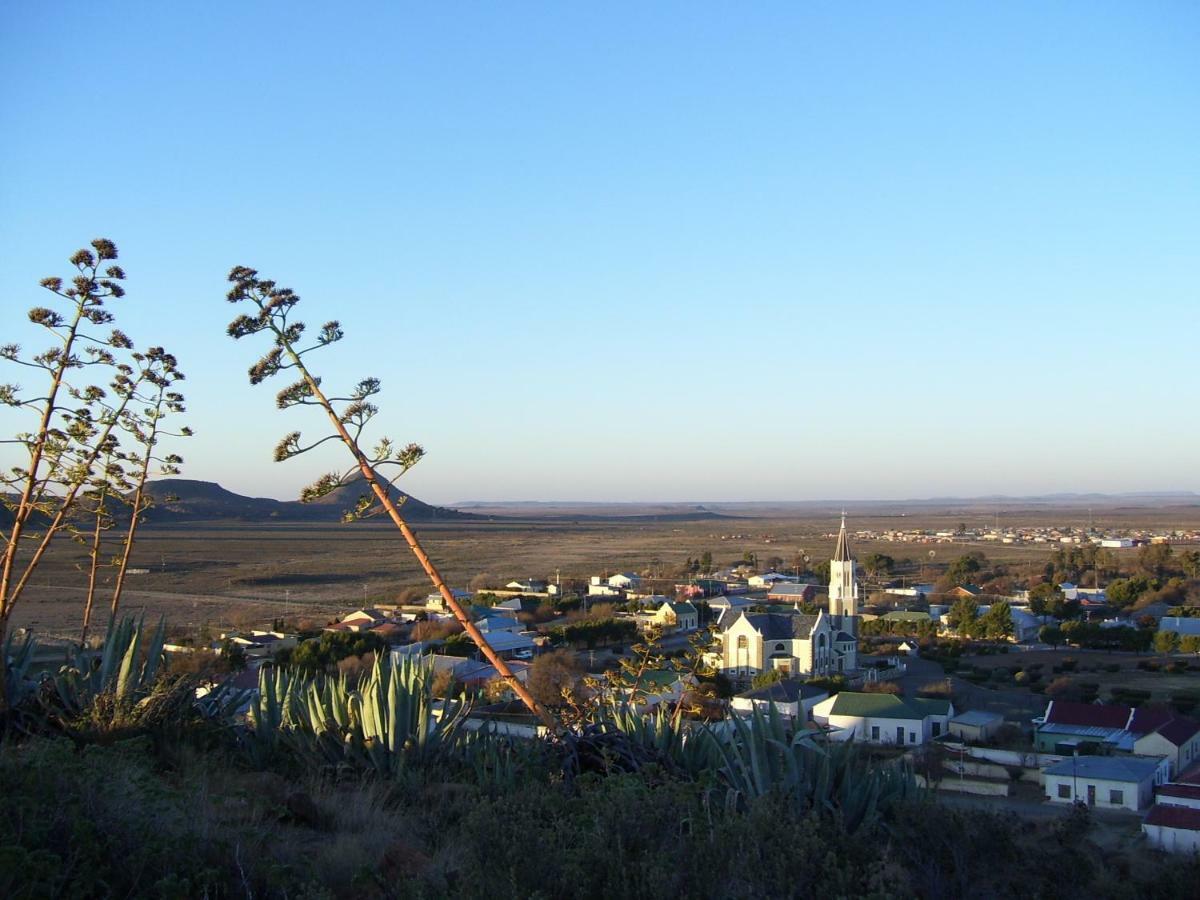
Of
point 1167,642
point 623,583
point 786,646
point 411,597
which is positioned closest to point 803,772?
point 786,646

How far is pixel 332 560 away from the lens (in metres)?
89.4

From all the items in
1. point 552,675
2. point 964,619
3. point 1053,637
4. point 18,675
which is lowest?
point 1053,637

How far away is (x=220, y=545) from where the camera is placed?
100688 mm

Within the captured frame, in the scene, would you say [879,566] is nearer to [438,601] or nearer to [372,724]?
[438,601]

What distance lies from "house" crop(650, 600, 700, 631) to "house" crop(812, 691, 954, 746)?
710 inches

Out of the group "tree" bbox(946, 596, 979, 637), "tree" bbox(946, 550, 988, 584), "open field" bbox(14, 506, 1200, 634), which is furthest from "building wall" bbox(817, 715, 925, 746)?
"tree" bbox(946, 550, 988, 584)

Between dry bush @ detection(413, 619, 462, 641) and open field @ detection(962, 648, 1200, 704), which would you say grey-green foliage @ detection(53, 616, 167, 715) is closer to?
dry bush @ detection(413, 619, 462, 641)

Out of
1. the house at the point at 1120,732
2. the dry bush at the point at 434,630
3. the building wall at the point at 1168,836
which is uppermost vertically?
the dry bush at the point at 434,630

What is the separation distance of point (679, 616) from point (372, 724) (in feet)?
131

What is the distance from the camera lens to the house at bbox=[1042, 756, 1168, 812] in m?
19.5

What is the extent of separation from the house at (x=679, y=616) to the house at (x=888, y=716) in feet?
59.2

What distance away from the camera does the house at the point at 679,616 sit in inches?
1805

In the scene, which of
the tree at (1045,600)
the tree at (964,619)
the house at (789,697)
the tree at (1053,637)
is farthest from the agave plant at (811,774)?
the tree at (1045,600)

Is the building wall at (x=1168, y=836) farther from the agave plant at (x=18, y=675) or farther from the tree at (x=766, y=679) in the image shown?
the tree at (x=766, y=679)
